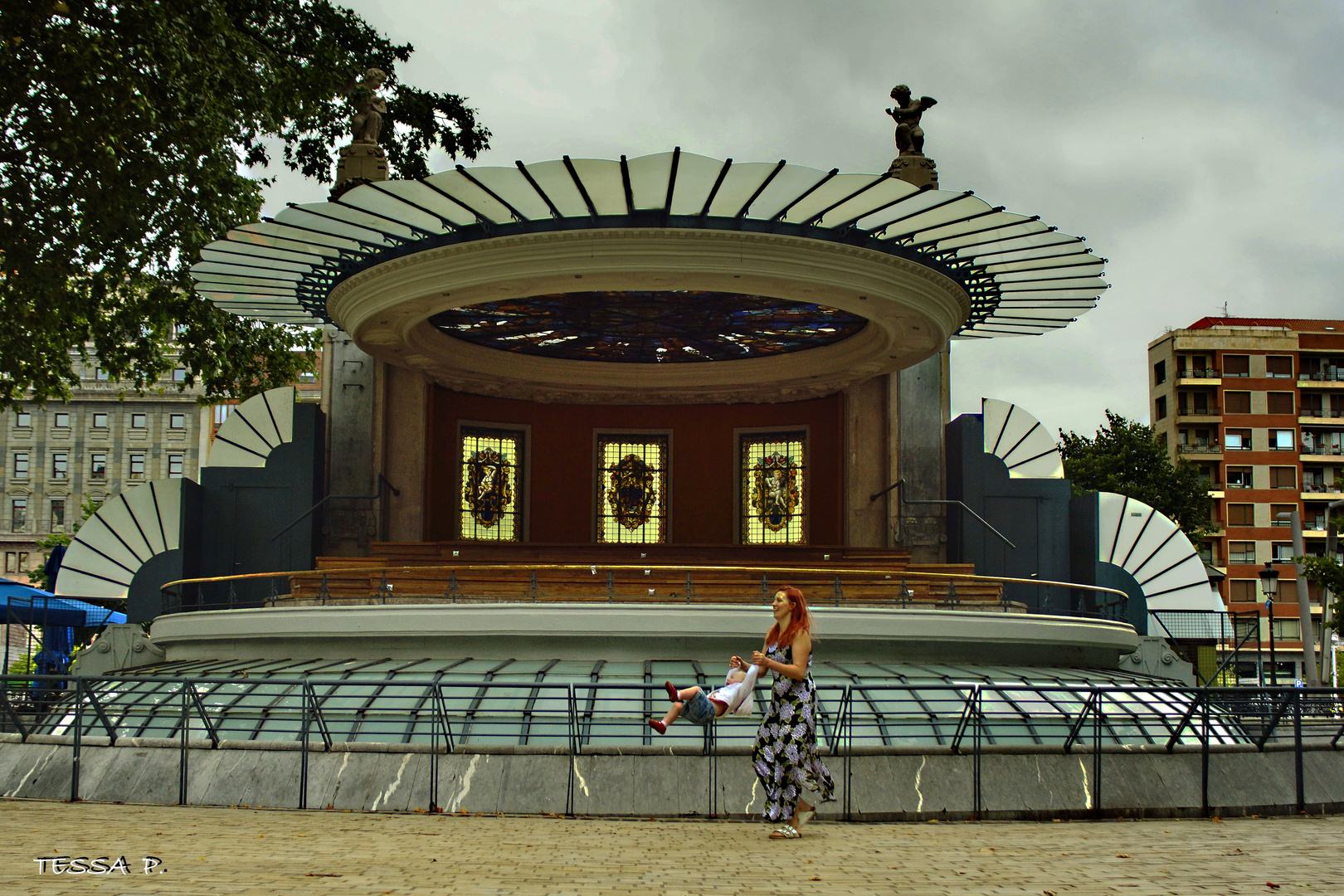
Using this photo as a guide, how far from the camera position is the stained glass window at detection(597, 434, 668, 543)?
102 ft

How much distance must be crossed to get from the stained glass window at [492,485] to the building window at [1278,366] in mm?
58694

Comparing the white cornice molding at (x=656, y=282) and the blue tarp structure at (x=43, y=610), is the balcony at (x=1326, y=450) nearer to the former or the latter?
the white cornice molding at (x=656, y=282)

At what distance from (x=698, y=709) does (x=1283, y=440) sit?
74.4 meters

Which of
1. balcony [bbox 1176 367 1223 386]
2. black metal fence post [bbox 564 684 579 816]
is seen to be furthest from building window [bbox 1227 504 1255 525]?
black metal fence post [bbox 564 684 579 816]

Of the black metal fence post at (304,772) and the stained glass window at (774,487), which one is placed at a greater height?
the stained glass window at (774,487)

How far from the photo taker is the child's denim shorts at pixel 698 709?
27.3 feet

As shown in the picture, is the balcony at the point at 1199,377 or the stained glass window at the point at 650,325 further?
the balcony at the point at 1199,377

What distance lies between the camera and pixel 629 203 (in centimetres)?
1958

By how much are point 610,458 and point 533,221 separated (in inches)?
455

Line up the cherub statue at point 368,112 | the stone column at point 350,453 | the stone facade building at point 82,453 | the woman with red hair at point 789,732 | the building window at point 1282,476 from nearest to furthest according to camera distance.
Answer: the woman with red hair at point 789,732 < the cherub statue at point 368,112 < the stone column at point 350,453 < the building window at point 1282,476 < the stone facade building at point 82,453

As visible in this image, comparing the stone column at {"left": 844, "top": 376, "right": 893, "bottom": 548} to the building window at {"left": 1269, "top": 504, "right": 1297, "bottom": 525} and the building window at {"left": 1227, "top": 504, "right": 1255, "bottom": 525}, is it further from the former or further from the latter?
the building window at {"left": 1269, "top": 504, "right": 1297, "bottom": 525}

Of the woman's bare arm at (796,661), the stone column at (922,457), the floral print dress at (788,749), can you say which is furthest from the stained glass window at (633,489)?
the woman's bare arm at (796,661)

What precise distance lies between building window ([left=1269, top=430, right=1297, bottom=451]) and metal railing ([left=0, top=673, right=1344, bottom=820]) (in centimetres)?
6092

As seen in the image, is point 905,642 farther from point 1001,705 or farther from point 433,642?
point 433,642
